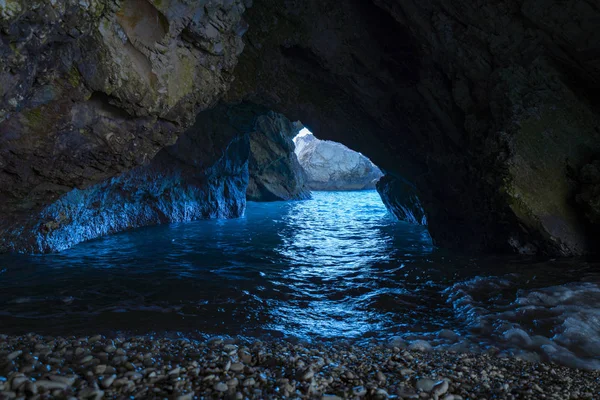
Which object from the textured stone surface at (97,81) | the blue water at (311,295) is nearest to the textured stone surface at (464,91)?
the blue water at (311,295)

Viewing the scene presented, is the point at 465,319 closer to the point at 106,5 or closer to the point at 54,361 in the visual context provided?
the point at 54,361

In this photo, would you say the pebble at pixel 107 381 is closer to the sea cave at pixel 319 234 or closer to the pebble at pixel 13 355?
the sea cave at pixel 319 234

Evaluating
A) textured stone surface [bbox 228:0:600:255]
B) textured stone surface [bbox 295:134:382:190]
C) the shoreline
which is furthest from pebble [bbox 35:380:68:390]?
textured stone surface [bbox 295:134:382:190]

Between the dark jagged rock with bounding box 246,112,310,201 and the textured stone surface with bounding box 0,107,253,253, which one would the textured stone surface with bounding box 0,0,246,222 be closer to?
the textured stone surface with bounding box 0,107,253,253

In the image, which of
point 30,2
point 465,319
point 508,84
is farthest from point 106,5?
point 508,84

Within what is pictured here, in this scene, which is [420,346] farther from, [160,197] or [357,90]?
[160,197]

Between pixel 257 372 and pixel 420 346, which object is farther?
pixel 420 346

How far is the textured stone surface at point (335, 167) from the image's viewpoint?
64.6 metres

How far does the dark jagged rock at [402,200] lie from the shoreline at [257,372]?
16.2 metres

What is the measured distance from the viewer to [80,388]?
11.3ft

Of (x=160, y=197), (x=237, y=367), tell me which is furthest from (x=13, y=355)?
(x=160, y=197)

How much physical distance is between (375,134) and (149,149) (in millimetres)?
9074

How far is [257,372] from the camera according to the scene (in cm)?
408

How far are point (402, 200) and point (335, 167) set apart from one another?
42.9 meters
